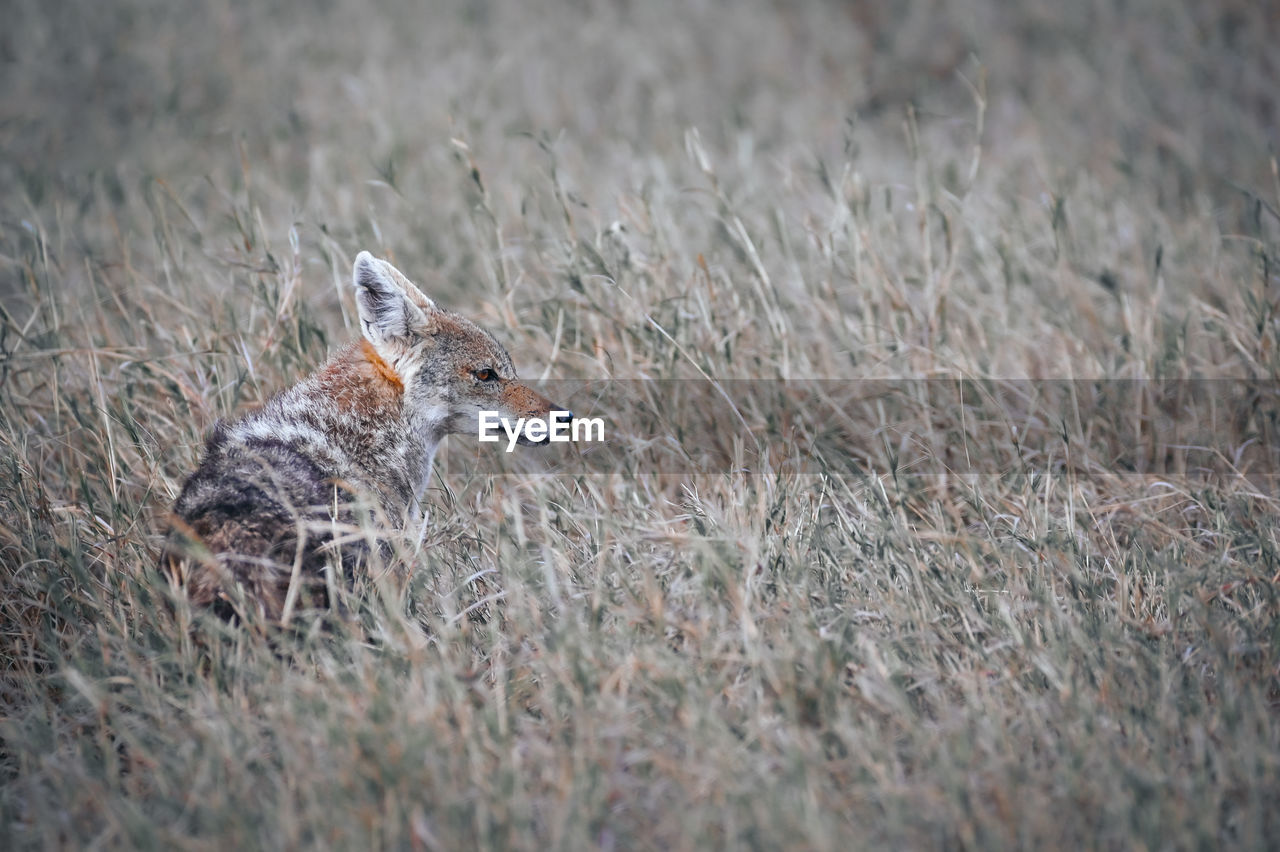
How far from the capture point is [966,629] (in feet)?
10.5

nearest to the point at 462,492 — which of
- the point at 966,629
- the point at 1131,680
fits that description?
the point at 966,629

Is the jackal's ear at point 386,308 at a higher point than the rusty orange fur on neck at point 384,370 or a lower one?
higher

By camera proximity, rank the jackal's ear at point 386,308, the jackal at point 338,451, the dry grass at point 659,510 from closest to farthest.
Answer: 1. the dry grass at point 659,510
2. the jackal at point 338,451
3. the jackal's ear at point 386,308

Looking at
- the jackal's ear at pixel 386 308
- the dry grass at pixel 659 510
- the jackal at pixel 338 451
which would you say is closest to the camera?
the dry grass at pixel 659 510

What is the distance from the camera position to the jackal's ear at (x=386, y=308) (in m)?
3.85

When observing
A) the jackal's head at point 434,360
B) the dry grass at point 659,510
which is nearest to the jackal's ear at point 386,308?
the jackal's head at point 434,360

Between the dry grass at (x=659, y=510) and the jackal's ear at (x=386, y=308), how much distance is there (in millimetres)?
597

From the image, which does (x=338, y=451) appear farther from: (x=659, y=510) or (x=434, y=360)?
(x=659, y=510)

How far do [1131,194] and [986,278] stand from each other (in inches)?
71.3

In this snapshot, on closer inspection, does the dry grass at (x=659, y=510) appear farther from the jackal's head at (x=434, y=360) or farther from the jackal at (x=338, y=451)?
the jackal's head at (x=434, y=360)

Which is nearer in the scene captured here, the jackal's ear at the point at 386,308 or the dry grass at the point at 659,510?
the dry grass at the point at 659,510

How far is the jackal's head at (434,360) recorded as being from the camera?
12.8ft

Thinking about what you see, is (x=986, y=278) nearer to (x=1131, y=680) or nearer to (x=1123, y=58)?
(x=1131, y=680)

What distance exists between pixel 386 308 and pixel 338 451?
55cm
